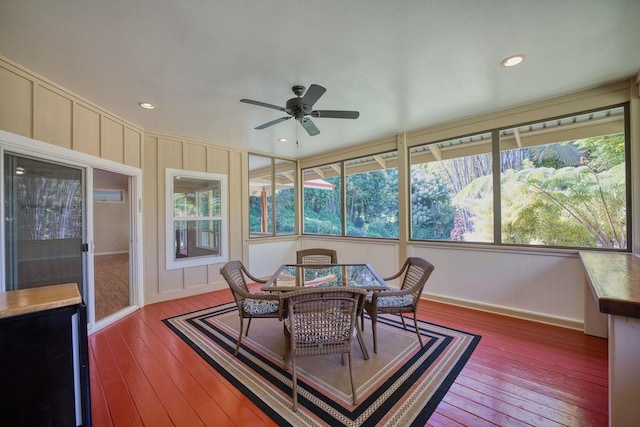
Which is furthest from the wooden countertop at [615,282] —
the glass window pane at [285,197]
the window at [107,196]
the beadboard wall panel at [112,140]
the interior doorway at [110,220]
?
the window at [107,196]

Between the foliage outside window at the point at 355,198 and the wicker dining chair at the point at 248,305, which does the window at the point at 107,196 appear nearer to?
the foliage outside window at the point at 355,198

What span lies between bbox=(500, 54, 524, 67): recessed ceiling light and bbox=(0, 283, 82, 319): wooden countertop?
139 inches

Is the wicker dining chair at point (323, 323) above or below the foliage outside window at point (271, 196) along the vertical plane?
below

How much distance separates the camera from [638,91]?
8.70ft

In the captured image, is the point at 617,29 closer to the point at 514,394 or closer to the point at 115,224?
the point at 514,394

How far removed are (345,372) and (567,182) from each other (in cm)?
332

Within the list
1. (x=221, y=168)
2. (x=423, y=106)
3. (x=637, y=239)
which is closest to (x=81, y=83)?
(x=221, y=168)

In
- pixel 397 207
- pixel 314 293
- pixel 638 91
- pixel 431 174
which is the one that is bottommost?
pixel 314 293

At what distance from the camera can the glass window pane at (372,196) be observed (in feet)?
15.8

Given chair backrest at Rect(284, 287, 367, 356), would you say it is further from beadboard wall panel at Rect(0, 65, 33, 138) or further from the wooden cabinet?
beadboard wall panel at Rect(0, 65, 33, 138)

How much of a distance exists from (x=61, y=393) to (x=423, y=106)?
13.0ft

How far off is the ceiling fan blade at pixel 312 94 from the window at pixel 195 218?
118 inches

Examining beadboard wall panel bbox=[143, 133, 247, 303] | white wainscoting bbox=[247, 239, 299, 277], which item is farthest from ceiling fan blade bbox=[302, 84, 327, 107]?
white wainscoting bbox=[247, 239, 299, 277]

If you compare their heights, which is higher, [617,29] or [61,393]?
[617,29]
